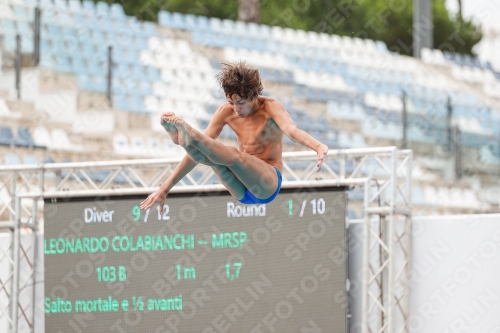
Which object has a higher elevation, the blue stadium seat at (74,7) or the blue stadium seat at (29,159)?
the blue stadium seat at (74,7)

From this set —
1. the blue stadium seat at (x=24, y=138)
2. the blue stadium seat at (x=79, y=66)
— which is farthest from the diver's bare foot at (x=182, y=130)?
the blue stadium seat at (x=79, y=66)

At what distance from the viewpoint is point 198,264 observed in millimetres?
8258

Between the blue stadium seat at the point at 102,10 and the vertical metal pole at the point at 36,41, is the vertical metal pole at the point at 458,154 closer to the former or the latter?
the blue stadium seat at the point at 102,10

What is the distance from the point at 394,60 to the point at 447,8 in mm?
18163

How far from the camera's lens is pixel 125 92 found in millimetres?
13812

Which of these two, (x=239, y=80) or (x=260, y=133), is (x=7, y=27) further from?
(x=239, y=80)

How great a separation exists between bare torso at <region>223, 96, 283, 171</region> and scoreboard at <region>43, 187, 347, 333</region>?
2.50 meters

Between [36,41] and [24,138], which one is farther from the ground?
[36,41]

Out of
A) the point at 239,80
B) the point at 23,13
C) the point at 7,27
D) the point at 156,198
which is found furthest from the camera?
the point at 23,13

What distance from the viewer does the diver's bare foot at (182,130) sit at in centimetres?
456

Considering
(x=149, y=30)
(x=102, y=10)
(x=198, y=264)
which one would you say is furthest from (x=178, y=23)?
(x=198, y=264)

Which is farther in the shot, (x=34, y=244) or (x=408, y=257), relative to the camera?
(x=34, y=244)

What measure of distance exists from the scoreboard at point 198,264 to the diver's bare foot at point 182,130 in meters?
3.50

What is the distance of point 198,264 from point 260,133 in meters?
3.07
